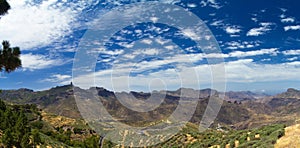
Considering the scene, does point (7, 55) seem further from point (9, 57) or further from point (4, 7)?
point (4, 7)

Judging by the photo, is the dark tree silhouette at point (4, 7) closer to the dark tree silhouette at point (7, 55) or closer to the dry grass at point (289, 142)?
the dark tree silhouette at point (7, 55)

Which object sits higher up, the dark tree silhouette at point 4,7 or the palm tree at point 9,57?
the dark tree silhouette at point 4,7

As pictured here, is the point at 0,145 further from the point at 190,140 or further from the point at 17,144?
the point at 190,140

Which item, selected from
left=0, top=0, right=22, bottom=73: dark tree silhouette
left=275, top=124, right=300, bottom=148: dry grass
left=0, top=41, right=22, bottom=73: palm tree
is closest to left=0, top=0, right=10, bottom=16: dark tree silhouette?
left=0, top=0, right=22, bottom=73: dark tree silhouette

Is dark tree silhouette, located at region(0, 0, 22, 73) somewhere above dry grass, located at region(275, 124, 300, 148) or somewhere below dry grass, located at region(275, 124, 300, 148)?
above

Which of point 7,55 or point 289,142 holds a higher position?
point 7,55

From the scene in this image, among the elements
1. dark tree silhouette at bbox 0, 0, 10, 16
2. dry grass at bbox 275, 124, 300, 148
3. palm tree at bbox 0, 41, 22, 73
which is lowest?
dry grass at bbox 275, 124, 300, 148

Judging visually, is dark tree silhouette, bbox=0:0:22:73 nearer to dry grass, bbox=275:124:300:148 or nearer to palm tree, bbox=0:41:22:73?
palm tree, bbox=0:41:22:73

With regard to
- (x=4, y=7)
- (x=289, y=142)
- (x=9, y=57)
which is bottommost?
(x=289, y=142)

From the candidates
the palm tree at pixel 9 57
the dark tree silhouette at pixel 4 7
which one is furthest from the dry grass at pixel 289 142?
the dark tree silhouette at pixel 4 7

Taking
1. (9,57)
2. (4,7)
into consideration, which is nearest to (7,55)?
(9,57)
